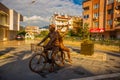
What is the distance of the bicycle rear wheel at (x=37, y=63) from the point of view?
8.59 m

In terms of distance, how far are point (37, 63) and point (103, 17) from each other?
46.8m

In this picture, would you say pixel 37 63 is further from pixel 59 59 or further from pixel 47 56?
pixel 59 59

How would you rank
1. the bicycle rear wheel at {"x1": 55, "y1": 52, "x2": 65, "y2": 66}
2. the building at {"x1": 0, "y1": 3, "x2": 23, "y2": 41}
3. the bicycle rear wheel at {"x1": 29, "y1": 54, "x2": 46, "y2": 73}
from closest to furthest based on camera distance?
1. the bicycle rear wheel at {"x1": 29, "y1": 54, "x2": 46, "y2": 73}
2. the bicycle rear wheel at {"x1": 55, "y1": 52, "x2": 65, "y2": 66}
3. the building at {"x1": 0, "y1": 3, "x2": 23, "y2": 41}

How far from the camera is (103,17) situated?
53031 millimetres

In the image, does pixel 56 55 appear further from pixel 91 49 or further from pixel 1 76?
pixel 91 49

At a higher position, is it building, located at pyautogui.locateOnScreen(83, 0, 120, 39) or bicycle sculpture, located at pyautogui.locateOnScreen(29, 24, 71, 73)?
building, located at pyautogui.locateOnScreen(83, 0, 120, 39)

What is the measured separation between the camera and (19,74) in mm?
8242

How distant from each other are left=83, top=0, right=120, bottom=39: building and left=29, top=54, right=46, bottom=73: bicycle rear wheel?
3847 cm

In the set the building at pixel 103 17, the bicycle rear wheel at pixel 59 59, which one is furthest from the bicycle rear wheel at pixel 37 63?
the building at pixel 103 17

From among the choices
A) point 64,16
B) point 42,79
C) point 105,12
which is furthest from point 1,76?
point 64,16

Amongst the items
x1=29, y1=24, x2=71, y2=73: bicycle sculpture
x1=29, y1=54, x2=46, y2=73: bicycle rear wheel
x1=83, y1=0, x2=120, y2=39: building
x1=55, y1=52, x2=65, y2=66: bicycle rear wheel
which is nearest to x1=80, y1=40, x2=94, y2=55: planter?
x1=55, y1=52, x2=65, y2=66: bicycle rear wheel

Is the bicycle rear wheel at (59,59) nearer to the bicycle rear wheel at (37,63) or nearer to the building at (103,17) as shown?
the bicycle rear wheel at (37,63)

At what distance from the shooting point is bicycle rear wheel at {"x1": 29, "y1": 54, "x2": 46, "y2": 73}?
338 inches

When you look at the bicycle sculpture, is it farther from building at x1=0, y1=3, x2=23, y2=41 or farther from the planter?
building at x1=0, y1=3, x2=23, y2=41
